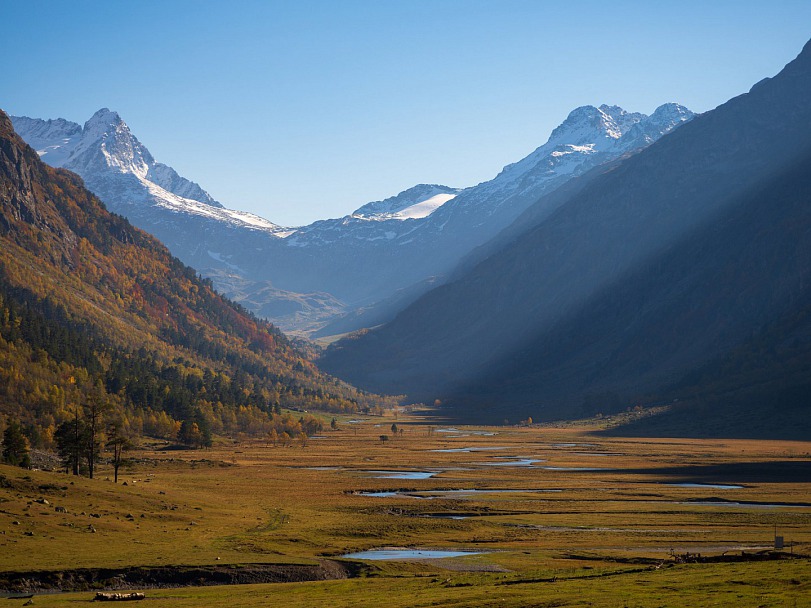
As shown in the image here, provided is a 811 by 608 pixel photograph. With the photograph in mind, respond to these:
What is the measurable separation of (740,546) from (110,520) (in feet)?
197

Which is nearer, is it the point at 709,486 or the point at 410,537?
the point at 410,537

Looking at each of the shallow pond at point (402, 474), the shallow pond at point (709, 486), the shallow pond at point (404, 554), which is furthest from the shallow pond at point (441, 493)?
the shallow pond at point (404, 554)

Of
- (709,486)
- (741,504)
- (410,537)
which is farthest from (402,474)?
(410,537)

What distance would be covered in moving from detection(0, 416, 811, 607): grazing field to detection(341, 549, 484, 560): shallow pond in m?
0.96

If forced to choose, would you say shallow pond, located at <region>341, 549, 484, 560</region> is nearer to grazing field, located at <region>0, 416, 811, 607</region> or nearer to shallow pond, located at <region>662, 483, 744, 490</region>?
grazing field, located at <region>0, 416, 811, 607</region>

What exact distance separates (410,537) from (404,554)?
898cm

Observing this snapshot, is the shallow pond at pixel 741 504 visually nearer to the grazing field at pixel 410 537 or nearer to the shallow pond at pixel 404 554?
the grazing field at pixel 410 537

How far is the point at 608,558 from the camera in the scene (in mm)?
81625

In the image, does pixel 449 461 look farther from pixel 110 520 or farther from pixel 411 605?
pixel 411 605

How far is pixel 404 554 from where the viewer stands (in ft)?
285

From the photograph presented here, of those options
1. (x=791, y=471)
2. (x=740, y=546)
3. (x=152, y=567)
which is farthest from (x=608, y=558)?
(x=791, y=471)

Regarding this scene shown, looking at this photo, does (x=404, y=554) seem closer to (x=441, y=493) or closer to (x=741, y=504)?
(x=441, y=493)

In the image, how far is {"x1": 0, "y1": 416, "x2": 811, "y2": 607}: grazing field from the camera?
5938 cm

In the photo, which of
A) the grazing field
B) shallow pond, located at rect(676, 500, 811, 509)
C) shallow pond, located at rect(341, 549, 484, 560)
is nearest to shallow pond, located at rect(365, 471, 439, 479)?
the grazing field
